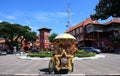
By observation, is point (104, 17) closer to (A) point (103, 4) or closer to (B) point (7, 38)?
(A) point (103, 4)

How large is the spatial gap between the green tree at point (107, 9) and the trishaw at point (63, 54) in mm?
7669

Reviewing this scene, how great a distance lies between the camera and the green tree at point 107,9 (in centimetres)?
606

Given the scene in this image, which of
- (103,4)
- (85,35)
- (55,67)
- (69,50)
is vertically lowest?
(55,67)

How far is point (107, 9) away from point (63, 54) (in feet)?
27.0

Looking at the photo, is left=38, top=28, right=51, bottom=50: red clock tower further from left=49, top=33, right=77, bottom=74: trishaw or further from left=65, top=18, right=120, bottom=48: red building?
left=49, top=33, right=77, bottom=74: trishaw

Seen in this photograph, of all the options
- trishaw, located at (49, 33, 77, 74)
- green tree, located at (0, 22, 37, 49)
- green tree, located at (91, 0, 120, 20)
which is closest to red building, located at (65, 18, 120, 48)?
green tree, located at (0, 22, 37, 49)

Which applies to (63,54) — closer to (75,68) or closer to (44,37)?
(75,68)

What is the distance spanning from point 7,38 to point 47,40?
35.4 meters

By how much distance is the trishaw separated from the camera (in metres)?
14.1

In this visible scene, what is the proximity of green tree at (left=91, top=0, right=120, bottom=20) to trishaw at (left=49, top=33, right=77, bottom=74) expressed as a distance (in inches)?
302

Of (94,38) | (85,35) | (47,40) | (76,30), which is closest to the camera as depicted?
(94,38)

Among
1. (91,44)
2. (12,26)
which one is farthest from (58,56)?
(91,44)

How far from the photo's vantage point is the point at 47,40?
343 ft

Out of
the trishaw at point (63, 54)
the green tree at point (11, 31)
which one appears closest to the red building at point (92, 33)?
the green tree at point (11, 31)
